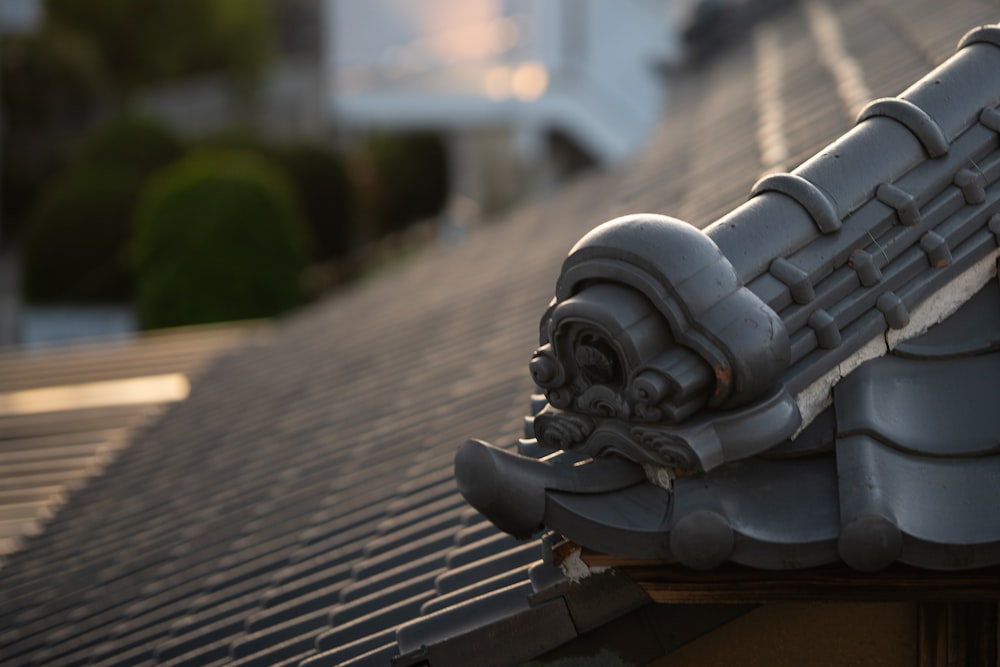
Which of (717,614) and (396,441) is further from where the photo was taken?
(396,441)

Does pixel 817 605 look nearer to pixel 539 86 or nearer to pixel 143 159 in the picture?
pixel 539 86

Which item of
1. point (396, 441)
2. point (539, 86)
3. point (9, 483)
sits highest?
point (539, 86)

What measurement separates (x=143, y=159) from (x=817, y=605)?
2420 cm

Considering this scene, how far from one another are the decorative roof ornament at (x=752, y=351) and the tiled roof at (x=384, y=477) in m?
0.08

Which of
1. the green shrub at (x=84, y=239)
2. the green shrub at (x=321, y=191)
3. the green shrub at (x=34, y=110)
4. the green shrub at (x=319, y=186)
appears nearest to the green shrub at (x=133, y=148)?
the green shrub at (x=84, y=239)

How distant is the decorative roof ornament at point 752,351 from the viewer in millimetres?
2664

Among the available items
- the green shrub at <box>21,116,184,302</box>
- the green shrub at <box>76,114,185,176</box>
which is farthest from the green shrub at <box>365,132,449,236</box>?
the green shrub at <box>21,116,184,302</box>

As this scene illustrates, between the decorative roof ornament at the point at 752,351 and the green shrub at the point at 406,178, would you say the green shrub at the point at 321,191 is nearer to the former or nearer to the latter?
the green shrub at the point at 406,178

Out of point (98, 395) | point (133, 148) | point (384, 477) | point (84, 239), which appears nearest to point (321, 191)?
point (133, 148)

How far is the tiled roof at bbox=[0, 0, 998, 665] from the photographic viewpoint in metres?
3.60

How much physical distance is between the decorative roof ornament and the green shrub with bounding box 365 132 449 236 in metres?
27.0

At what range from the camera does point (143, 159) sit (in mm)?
25672

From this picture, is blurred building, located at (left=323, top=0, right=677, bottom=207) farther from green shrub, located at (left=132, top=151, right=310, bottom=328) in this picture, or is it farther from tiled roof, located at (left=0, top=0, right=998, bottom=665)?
tiled roof, located at (left=0, top=0, right=998, bottom=665)

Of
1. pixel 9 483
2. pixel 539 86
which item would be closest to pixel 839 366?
pixel 9 483
